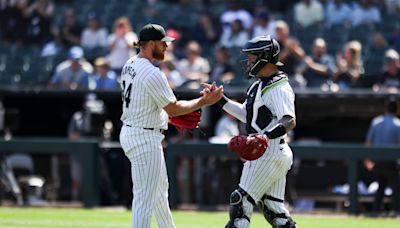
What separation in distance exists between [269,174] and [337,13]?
10.5m

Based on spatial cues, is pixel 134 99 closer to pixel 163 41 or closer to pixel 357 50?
pixel 163 41

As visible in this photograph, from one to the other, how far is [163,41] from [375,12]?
34.0 ft

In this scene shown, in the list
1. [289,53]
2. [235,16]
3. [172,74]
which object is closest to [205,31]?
[235,16]

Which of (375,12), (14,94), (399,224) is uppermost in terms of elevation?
(375,12)

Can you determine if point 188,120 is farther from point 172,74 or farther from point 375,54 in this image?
point 375,54

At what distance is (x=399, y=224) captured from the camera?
11805 mm

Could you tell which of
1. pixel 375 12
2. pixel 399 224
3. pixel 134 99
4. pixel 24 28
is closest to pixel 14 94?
pixel 24 28

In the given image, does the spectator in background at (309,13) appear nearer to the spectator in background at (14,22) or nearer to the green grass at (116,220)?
the green grass at (116,220)

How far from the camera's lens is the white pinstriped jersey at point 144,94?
7777 millimetres

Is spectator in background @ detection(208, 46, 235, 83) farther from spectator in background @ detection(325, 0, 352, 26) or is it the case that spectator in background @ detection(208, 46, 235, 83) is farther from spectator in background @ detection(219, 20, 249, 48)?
spectator in background @ detection(325, 0, 352, 26)

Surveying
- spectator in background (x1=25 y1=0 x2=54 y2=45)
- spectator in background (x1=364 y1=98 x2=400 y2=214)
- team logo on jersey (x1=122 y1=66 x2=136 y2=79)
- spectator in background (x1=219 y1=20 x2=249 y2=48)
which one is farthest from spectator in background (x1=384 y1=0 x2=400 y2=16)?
team logo on jersey (x1=122 y1=66 x2=136 y2=79)

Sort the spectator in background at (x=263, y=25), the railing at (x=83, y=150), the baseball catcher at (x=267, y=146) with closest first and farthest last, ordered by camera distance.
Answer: the baseball catcher at (x=267, y=146), the railing at (x=83, y=150), the spectator in background at (x=263, y=25)

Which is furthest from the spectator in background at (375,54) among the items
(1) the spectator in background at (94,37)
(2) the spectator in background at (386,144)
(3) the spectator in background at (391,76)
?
(1) the spectator in background at (94,37)

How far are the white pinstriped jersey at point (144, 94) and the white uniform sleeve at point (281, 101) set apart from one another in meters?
0.79
